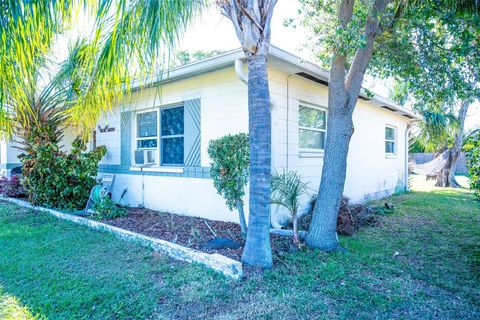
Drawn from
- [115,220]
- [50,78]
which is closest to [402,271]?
[115,220]

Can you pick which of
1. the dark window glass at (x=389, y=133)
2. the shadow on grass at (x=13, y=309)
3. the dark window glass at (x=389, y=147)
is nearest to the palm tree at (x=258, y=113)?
the shadow on grass at (x=13, y=309)

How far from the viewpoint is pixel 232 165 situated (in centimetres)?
501

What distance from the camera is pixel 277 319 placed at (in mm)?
2898

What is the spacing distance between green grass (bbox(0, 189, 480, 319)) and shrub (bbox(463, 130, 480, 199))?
1.15 m

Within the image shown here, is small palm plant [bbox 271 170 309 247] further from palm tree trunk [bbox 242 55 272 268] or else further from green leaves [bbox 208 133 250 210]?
palm tree trunk [bbox 242 55 272 268]

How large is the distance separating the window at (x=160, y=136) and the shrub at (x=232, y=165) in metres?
2.51

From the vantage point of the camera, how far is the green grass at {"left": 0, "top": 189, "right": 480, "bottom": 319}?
307 cm

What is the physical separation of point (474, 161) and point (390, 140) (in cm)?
830

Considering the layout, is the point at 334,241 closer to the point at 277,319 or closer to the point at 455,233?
the point at 277,319

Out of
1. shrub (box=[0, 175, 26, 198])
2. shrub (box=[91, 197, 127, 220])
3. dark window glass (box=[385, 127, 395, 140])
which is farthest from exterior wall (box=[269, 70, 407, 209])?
shrub (box=[0, 175, 26, 198])

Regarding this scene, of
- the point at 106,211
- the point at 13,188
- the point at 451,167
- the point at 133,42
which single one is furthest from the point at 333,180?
the point at 451,167

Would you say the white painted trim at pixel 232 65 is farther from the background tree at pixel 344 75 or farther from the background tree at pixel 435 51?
the background tree at pixel 435 51

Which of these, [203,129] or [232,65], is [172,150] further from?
[232,65]

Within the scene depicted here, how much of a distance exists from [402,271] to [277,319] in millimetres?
2207
